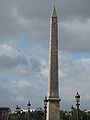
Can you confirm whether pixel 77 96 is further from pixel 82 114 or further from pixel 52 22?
pixel 82 114

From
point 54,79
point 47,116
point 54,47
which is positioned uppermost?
point 54,47

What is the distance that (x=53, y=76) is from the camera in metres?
44.6

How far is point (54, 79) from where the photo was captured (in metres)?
44.6

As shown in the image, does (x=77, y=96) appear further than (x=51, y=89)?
No

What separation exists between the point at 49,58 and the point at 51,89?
3311 mm

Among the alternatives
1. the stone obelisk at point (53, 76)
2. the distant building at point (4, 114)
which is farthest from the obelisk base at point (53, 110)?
the distant building at point (4, 114)

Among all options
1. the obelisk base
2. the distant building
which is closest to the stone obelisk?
the obelisk base

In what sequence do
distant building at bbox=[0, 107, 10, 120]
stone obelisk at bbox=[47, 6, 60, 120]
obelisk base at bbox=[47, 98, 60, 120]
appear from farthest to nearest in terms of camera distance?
1. distant building at bbox=[0, 107, 10, 120]
2. obelisk base at bbox=[47, 98, 60, 120]
3. stone obelisk at bbox=[47, 6, 60, 120]

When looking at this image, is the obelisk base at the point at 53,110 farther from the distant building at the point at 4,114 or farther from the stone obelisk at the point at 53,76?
the distant building at the point at 4,114

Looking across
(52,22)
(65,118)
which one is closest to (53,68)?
(52,22)

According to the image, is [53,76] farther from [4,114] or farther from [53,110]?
[4,114]

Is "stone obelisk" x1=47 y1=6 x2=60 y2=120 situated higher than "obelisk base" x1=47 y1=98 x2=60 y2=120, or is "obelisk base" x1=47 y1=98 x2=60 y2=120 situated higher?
"stone obelisk" x1=47 y1=6 x2=60 y2=120

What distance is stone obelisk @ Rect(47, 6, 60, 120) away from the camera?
44688mm

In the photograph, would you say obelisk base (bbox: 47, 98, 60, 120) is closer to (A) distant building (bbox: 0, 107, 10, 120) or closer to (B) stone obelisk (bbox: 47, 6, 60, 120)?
(B) stone obelisk (bbox: 47, 6, 60, 120)
